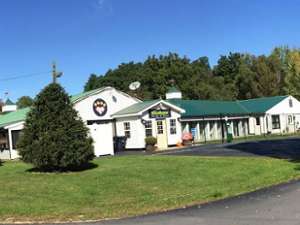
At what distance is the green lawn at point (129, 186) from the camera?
13.2 metres

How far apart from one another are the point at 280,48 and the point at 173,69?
22994 mm

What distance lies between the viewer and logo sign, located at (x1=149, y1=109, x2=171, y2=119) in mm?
41569

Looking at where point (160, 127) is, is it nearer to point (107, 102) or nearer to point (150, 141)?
point (150, 141)

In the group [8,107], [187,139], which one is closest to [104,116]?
[187,139]

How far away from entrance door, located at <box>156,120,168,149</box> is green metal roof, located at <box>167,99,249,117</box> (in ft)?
→ 13.6

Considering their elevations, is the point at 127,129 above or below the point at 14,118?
below

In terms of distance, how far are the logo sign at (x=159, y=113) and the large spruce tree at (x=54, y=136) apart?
19.1m

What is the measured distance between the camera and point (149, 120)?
41.5 metres

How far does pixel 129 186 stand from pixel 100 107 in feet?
81.3

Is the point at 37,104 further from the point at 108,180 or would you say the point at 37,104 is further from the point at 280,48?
the point at 280,48

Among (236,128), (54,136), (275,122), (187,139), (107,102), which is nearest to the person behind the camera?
(54,136)

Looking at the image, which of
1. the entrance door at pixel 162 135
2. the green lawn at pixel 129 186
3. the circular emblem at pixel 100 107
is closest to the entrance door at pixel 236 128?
the entrance door at pixel 162 135

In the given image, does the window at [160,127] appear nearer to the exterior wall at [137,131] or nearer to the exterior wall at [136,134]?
the exterior wall at [137,131]

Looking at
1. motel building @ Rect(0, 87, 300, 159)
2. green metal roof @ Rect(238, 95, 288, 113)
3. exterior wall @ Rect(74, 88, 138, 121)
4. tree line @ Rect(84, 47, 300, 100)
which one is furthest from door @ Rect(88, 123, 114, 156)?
tree line @ Rect(84, 47, 300, 100)
